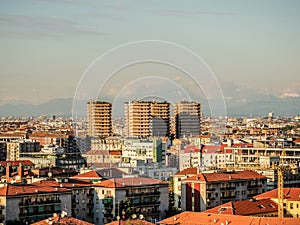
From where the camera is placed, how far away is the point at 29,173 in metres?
27.4

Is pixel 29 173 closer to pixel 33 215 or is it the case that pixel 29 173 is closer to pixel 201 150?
pixel 33 215

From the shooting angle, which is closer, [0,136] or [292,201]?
[292,201]

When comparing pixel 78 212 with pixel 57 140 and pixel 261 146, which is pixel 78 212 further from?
pixel 57 140

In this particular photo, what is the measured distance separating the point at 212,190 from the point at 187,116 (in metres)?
36.9

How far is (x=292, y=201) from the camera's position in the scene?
22766mm

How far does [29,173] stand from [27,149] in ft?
72.7

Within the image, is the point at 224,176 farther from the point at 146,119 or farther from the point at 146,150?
the point at 146,119

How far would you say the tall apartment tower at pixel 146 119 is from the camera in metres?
58.9

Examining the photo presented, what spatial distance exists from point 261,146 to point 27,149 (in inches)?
653

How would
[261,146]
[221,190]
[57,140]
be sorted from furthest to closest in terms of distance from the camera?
[57,140], [261,146], [221,190]

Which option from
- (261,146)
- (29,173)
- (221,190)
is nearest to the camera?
(221,190)

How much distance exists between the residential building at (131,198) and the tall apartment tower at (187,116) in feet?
122

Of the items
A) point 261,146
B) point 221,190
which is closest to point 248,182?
point 221,190

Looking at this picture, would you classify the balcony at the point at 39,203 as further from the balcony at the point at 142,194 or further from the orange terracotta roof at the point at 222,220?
the orange terracotta roof at the point at 222,220
